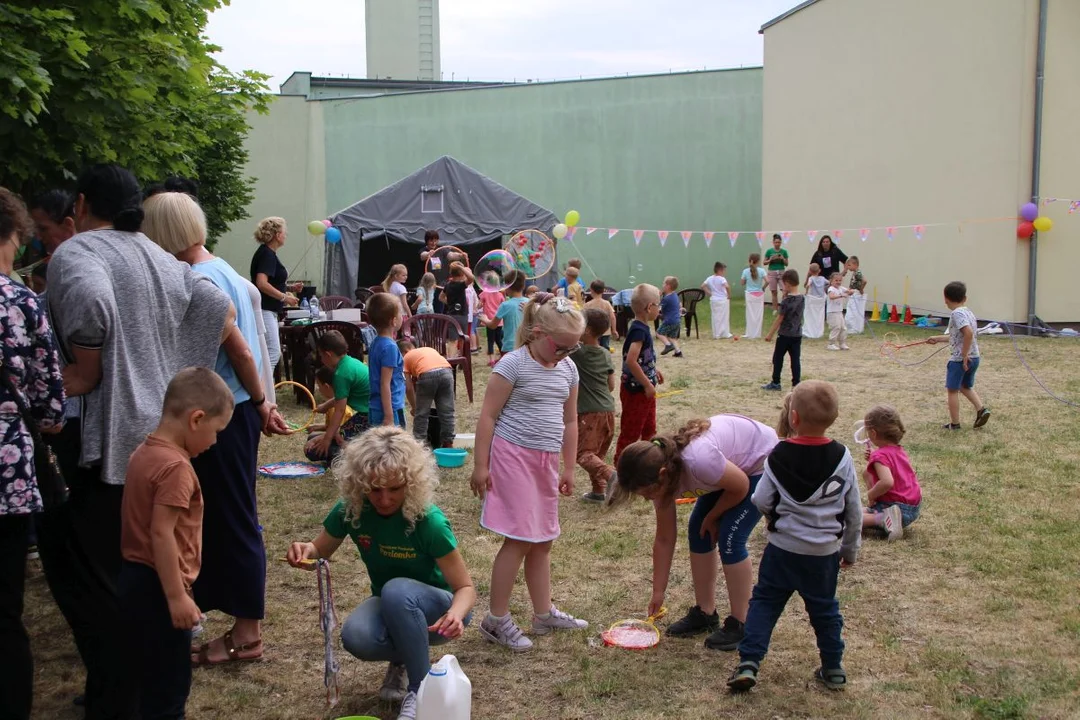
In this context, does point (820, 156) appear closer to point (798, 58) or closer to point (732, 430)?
point (798, 58)

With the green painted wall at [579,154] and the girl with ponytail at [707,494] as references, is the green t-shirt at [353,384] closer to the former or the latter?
the girl with ponytail at [707,494]

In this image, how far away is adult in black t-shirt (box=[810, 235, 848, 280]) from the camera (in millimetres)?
17172

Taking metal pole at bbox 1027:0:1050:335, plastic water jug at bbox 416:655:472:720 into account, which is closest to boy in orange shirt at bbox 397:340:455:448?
plastic water jug at bbox 416:655:472:720

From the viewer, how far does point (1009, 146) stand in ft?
51.5

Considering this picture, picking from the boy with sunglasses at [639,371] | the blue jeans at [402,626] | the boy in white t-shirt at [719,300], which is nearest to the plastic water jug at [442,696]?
the blue jeans at [402,626]

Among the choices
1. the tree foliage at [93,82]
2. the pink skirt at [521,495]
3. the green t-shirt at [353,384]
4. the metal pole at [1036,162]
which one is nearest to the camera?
the pink skirt at [521,495]

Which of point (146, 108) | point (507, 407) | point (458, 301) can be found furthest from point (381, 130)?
point (507, 407)

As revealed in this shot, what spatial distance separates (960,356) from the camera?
→ 796cm

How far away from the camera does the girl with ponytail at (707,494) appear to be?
3.50 m

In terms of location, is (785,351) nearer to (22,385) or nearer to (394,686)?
(394,686)

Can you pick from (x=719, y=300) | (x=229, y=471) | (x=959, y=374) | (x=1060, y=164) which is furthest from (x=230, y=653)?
(x=1060, y=164)

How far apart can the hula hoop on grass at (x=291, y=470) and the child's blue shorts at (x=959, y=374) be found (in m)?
5.18

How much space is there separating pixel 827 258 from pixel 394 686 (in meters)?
15.4

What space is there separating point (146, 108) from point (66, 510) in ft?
10.4
